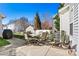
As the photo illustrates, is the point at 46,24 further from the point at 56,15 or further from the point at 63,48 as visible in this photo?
the point at 63,48

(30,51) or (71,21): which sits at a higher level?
(71,21)

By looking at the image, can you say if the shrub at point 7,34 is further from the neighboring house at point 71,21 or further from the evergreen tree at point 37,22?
the neighboring house at point 71,21

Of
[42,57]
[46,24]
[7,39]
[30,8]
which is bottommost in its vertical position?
[42,57]

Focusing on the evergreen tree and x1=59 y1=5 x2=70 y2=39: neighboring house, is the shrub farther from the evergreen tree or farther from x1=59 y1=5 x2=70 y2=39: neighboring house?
x1=59 y1=5 x2=70 y2=39: neighboring house

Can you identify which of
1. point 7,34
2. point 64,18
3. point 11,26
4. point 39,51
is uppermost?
point 64,18

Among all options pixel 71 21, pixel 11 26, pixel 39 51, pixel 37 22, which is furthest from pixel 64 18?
pixel 11 26

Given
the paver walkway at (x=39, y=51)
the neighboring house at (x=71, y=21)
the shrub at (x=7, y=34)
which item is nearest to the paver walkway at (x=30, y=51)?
the paver walkway at (x=39, y=51)

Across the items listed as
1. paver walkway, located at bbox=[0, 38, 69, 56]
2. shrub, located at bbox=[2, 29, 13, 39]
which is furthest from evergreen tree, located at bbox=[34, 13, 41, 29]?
shrub, located at bbox=[2, 29, 13, 39]

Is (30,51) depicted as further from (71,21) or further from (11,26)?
(71,21)

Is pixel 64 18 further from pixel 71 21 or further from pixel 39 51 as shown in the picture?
pixel 39 51

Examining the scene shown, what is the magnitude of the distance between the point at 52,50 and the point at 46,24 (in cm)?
48

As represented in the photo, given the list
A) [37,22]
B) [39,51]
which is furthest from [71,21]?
[39,51]

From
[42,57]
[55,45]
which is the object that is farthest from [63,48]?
[42,57]

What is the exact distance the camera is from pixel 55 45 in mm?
3865
